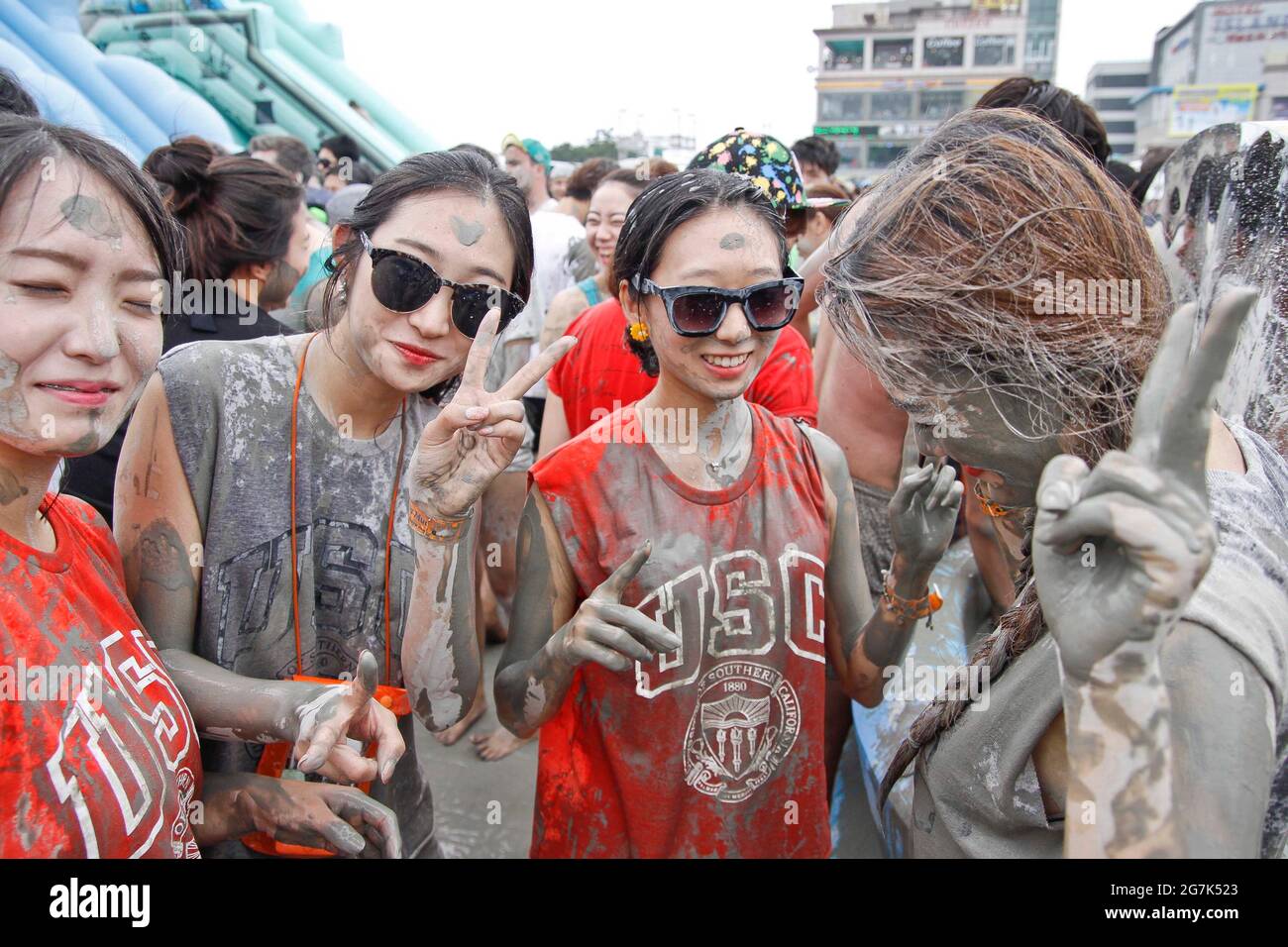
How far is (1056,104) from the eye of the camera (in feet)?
10.1

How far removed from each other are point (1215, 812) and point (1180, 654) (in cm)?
18

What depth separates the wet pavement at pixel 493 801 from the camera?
2.92 m

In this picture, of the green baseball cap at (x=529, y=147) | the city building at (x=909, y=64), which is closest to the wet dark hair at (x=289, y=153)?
the green baseball cap at (x=529, y=147)

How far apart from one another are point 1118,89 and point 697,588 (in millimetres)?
75601

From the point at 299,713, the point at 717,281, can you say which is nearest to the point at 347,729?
the point at 299,713

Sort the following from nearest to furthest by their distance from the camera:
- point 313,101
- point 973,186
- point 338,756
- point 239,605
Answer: point 973,186 → point 338,756 → point 239,605 → point 313,101

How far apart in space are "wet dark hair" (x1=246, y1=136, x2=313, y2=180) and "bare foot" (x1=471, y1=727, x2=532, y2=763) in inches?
201

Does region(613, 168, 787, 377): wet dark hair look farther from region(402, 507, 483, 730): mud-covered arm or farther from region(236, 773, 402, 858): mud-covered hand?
region(236, 773, 402, 858): mud-covered hand

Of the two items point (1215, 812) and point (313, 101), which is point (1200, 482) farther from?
point (313, 101)

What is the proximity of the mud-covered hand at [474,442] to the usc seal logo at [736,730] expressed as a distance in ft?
2.18

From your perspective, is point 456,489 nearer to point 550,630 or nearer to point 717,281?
point 550,630

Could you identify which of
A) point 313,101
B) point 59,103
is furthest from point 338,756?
point 313,101

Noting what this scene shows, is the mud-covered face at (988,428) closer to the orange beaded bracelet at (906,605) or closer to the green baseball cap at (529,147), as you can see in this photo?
the orange beaded bracelet at (906,605)

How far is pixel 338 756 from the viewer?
1.49 metres
